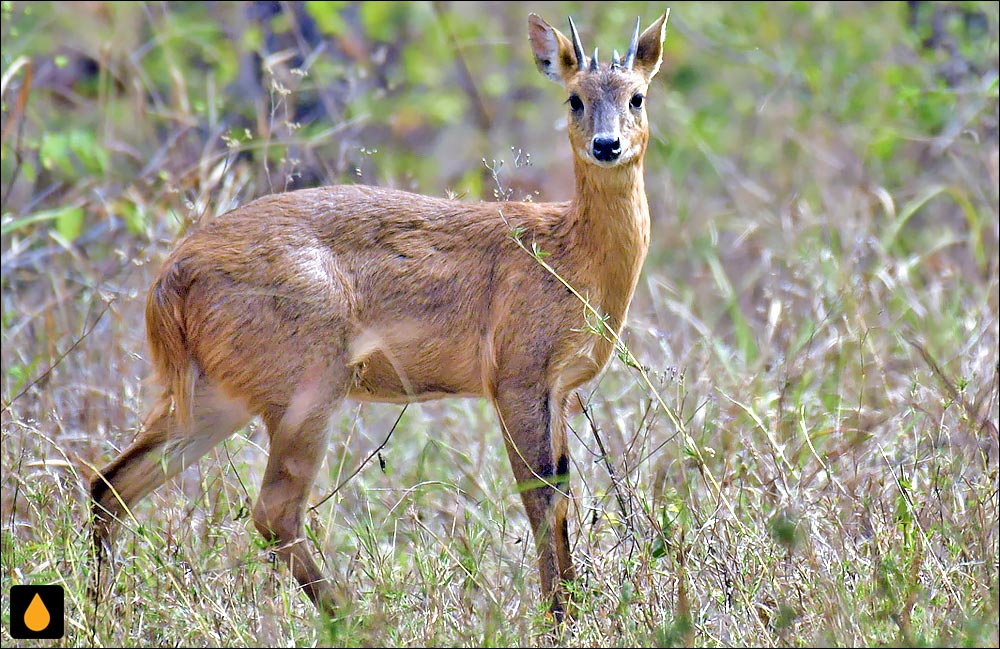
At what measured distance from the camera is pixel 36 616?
407 cm

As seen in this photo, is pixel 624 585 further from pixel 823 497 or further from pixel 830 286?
pixel 830 286

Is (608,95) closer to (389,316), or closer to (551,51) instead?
(551,51)

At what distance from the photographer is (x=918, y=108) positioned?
791 cm

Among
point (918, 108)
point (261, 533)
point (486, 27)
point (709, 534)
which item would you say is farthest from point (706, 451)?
point (486, 27)

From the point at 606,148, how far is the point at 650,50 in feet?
1.85

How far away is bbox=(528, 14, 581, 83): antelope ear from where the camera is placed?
506 centimetres

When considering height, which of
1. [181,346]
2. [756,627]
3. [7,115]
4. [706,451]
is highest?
[7,115]

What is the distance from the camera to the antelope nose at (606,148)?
15.4 feet

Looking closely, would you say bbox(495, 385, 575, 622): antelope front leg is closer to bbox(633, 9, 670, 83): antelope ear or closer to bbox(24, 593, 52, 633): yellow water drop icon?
bbox(633, 9, 670, 83): antelope ear

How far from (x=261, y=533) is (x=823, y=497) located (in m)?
1.98

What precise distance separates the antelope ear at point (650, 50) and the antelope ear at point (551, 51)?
0.23 metres

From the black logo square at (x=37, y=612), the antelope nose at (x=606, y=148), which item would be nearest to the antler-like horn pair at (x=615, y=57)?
the antelope nose at (x=606, y=148)

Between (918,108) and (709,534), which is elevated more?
(918,108)

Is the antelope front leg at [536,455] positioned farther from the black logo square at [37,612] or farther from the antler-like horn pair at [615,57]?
the black logo square at [37,612]
